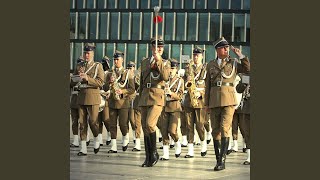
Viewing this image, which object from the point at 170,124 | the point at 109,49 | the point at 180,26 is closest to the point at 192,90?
the point at 170,124

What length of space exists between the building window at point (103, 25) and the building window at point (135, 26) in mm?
431

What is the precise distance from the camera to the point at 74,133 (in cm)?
1842

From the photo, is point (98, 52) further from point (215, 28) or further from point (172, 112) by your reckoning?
point (172, 112)

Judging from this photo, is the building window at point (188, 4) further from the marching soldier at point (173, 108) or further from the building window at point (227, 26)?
the marching soldier at point (173, 108)

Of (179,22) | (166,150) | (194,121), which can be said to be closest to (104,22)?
(179,22)

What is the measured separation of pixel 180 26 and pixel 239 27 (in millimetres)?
1089

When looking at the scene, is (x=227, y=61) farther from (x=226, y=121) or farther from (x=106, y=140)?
(x=106, y=140)

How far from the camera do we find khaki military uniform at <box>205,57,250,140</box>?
15594 millimetres

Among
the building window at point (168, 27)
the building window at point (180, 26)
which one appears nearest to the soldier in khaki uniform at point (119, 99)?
the building window at point (168, 27)

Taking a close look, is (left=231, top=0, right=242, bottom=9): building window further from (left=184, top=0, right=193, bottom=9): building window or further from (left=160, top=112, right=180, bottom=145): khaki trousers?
(left=160, top=112, right=180, bottom=145): khaki trousers

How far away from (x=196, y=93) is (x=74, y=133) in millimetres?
2599

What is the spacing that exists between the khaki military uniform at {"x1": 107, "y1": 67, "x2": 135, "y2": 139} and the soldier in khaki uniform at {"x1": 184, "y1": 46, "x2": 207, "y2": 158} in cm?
151

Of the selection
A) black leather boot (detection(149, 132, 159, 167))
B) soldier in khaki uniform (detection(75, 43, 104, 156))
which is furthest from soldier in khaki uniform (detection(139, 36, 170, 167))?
soldier in khaki uniform (detection(75, 43, 104, 156))

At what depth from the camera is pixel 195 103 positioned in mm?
18625
